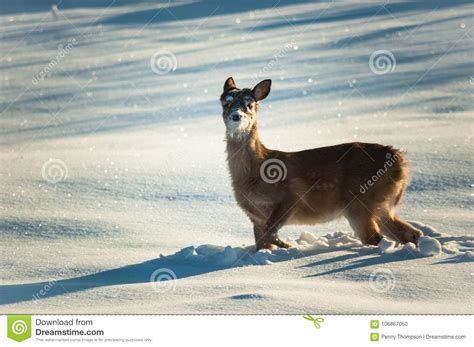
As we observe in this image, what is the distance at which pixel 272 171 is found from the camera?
7309 mm

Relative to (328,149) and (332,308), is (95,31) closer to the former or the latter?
(328,149)

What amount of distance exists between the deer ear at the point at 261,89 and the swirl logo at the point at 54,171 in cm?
307

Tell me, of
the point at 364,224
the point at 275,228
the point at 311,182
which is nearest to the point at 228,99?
the point at 311,182

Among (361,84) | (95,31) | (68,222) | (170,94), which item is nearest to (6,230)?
(68,222)

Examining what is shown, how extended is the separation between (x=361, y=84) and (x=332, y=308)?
7119 millimetres

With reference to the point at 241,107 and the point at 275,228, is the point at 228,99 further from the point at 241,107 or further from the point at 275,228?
the point at 275,228

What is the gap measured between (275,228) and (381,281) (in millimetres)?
1258

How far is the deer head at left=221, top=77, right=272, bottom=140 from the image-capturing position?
702 cm

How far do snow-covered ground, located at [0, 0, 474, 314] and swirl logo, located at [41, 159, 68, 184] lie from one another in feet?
0.11
